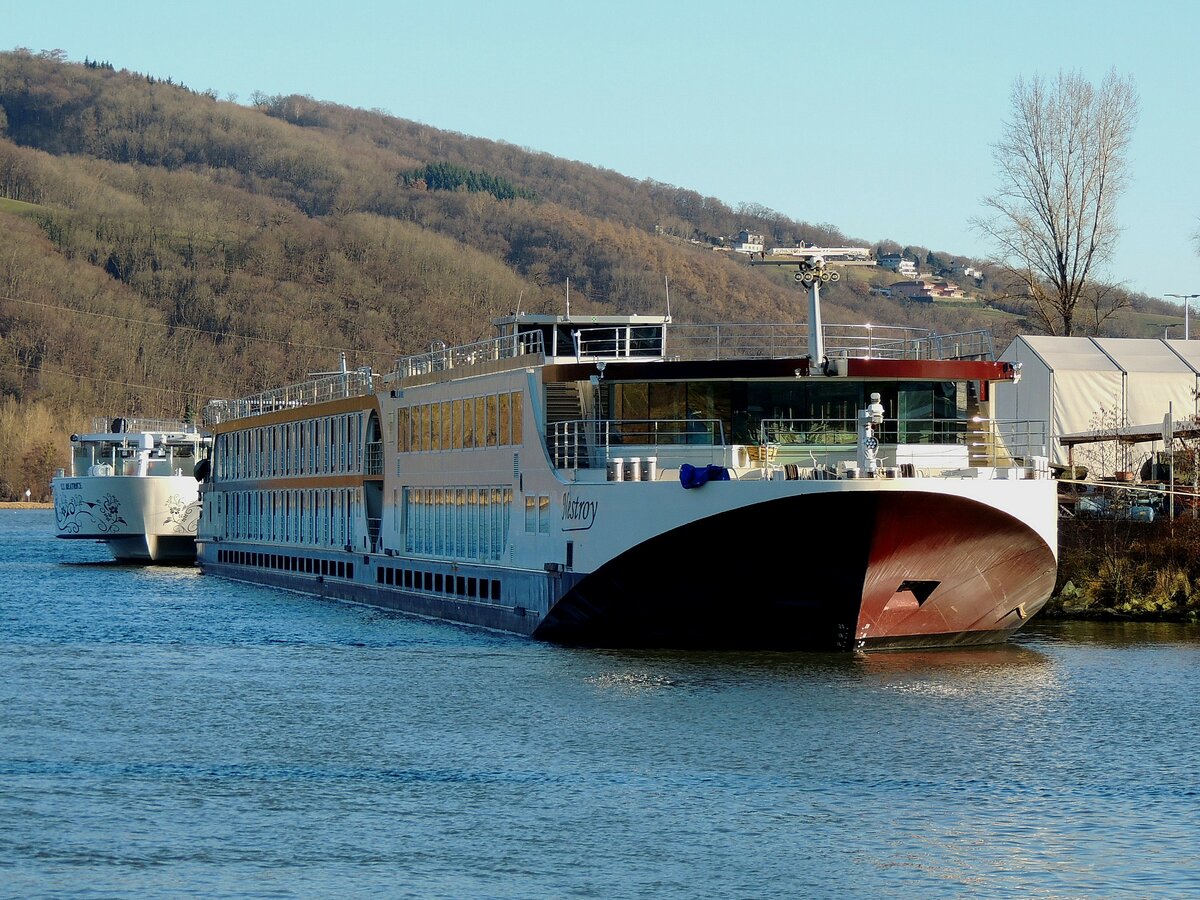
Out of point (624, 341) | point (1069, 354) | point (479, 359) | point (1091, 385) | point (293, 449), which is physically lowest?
point (293, 449)

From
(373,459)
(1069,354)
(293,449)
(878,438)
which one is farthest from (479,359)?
(1069,354)

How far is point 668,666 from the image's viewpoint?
34719 mm

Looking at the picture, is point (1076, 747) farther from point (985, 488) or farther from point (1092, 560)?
point (1092, 560)

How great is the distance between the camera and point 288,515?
6419cm

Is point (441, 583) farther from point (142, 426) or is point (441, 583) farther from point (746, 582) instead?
point (142, 426)

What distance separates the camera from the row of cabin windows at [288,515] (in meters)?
56.2

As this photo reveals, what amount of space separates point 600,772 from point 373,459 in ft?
95.9

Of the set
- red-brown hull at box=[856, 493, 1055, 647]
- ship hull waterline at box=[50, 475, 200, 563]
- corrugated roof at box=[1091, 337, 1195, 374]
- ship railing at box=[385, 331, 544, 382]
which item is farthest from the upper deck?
ship hull waterline at box=[50, 475, 200, 563]

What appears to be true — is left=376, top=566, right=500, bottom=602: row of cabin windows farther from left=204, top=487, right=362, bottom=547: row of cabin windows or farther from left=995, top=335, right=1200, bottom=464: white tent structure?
left=995, top=335, right=1200, bottom=464: white tent structure

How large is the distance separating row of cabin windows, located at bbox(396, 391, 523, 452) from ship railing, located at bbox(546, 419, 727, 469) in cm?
245

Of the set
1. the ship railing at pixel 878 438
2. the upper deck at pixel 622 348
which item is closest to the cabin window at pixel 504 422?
the upper deck at pixel 622 348

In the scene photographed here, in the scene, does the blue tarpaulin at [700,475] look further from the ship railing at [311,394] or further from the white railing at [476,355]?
the ship railing at [311,394]

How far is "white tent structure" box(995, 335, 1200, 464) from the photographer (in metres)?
66.2

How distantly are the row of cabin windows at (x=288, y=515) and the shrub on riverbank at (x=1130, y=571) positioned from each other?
2120 cm
